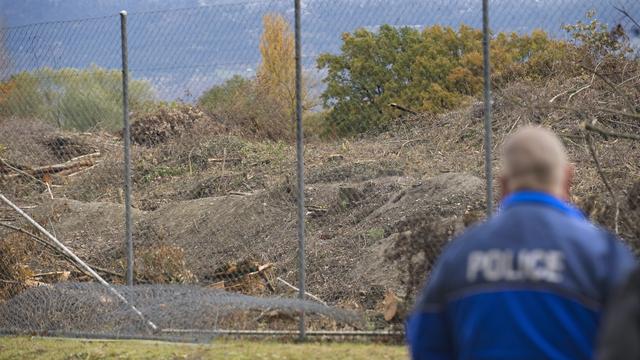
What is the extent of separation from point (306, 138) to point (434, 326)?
868cm

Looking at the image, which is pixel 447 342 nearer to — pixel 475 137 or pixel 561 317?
pixel 561 317

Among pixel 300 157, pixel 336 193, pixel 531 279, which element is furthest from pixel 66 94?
pixel 531 279

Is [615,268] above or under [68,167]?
under

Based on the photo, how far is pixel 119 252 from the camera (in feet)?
43.8

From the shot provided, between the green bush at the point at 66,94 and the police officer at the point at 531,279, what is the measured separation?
25.2ft

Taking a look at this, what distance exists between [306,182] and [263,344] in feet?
A: 21.4

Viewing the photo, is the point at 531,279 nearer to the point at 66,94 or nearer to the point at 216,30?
the point at 216,30

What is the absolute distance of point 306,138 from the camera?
1197cm

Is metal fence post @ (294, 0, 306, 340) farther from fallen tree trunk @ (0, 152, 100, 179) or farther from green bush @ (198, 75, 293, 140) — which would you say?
fallen tree trunk @ (0, 152, 100, 179)

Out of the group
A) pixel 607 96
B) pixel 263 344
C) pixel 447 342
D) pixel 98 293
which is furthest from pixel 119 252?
pixel 447 342

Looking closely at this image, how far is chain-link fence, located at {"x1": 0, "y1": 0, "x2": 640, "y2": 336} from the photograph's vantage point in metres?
8.95

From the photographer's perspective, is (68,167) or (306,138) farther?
(68,167)

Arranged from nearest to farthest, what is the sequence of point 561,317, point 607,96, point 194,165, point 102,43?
1. point 561,317
2. point 102,43
3. point 607,96
4. point 194,165

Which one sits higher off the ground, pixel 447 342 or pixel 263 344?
pixel 447 342
